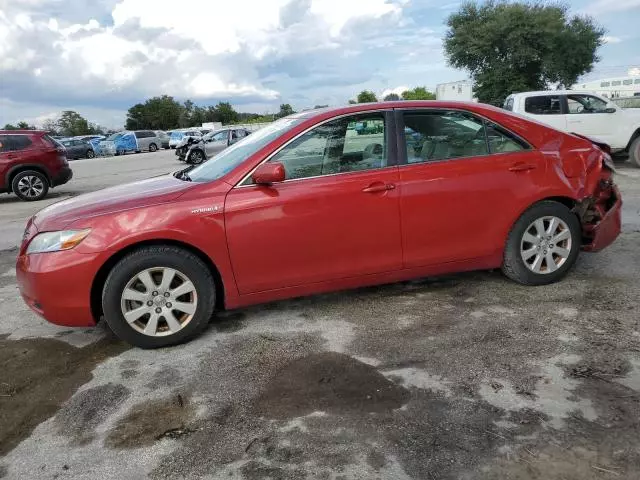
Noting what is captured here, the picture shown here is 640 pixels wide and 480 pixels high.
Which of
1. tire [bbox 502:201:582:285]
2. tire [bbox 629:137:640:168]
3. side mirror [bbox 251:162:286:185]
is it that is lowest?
tire [bbox 629:137:640:168]

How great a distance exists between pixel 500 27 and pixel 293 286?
37010mm

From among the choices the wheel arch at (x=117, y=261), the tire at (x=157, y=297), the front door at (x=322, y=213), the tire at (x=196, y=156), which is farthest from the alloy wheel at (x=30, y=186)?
the front door at (x=322, y=213)

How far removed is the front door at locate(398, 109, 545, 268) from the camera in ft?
13.4

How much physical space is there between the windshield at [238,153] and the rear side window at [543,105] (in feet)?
30.3

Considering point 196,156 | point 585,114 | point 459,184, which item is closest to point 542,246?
point 459,184

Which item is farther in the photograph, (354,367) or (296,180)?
(296,180)

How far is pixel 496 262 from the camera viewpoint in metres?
4.43

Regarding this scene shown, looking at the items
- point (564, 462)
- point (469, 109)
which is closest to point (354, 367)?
point (564, 462)

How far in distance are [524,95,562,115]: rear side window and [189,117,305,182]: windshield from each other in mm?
9240

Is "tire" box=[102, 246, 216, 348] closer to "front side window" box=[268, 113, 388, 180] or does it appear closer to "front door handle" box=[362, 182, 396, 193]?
"front side window" box=[268, 113, 388, 180]

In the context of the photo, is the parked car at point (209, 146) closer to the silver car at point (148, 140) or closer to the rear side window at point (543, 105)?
the rear side window at point (543, 105)

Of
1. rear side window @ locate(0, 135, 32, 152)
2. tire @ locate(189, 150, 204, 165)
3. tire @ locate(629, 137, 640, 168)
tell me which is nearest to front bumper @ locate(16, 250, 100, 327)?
rear side window @ locate(0, 135, 32, 152)

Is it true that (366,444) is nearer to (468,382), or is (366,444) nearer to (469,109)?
(468,382)

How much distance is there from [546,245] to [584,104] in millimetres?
9166
